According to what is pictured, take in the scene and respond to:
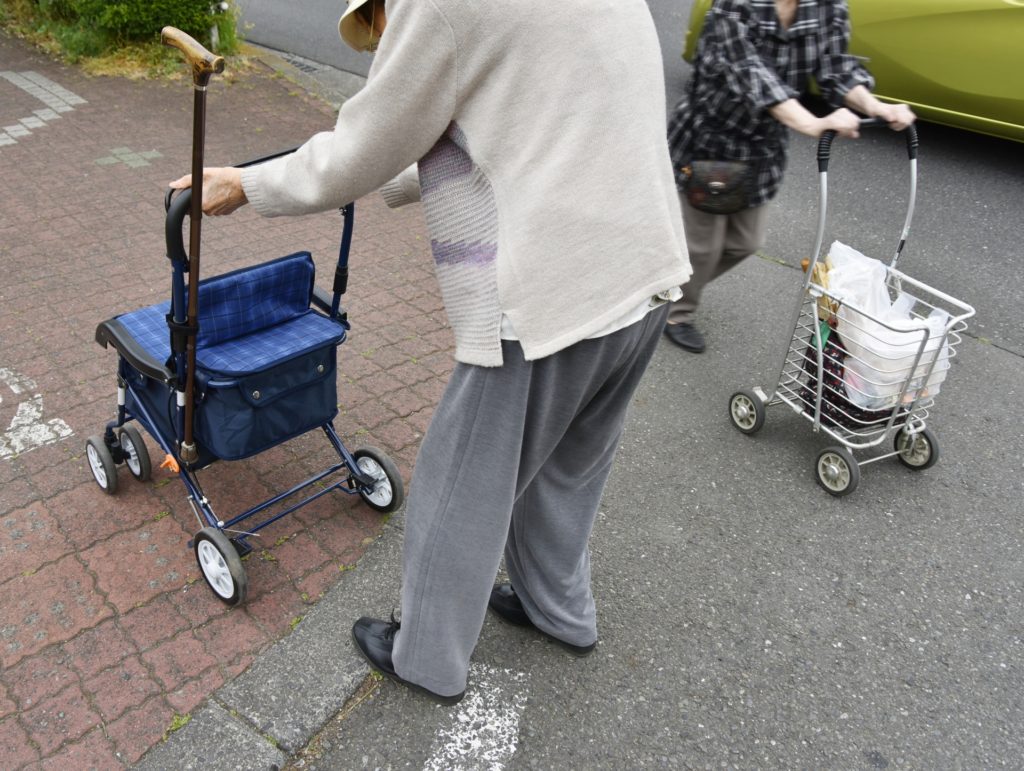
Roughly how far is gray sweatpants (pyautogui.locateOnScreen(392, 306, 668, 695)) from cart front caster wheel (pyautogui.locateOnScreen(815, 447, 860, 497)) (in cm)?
134

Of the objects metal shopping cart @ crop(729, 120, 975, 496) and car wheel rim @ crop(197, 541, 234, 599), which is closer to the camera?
car wheel rim @ crop(197, 541, 234, 599)

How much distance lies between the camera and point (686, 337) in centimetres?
433

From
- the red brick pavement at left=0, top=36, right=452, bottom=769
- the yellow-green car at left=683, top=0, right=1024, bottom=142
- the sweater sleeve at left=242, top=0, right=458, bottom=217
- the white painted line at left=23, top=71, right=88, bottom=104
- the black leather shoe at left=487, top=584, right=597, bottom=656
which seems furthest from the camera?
the white painted line at left=23, top=71, right=88, bottom=104

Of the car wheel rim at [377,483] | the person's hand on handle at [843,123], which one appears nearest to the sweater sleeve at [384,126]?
the car wheel rim at [377,483]

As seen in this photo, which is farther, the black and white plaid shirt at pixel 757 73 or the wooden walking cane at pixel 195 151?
the black and white plaid shirt at pixel 757 73

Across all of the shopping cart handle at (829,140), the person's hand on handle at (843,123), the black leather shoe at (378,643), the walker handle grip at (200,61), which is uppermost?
the walker handle grip at (200,61)

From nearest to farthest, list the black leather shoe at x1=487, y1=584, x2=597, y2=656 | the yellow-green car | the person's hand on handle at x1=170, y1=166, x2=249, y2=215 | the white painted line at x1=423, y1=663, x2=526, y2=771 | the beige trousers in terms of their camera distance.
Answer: the person's hand on handle at x1=170, y1=166, x2=249, y2=215 < the white painted line at x1=423, y1=663, x2=526, y2=771 < the black leather shoe at x1=487, y1=584, x2=597, y2=656 < the beige trousers < the yellow-green car

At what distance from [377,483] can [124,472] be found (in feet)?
3.23

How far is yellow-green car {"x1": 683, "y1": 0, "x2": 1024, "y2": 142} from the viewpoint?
6000mm

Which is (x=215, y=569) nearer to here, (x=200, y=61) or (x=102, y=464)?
(x=102, y=464)

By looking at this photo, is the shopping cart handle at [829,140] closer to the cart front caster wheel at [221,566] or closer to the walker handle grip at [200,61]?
the walker handle grip at [200,61]

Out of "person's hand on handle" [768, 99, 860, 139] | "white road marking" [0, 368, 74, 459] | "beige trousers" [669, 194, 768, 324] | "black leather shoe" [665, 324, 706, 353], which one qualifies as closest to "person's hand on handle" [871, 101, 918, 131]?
"person's hand on handle" [768, 99, 860, 139]

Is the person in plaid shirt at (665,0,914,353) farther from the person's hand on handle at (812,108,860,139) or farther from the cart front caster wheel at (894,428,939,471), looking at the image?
the cart front caster wheel at (894,428,939,471)

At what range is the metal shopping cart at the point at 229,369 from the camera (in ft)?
7.95
